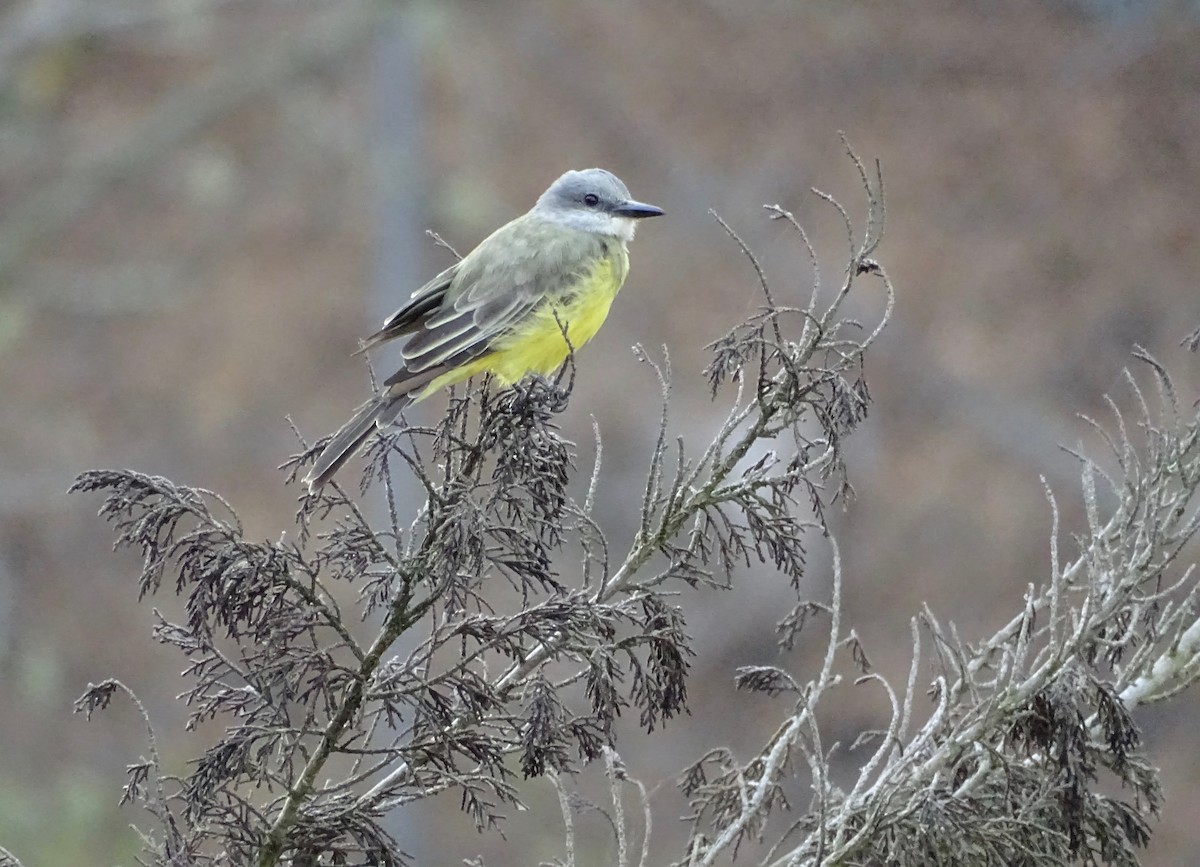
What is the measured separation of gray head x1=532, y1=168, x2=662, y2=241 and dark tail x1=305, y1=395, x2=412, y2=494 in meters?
1.39

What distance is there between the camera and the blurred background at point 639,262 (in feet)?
45.4

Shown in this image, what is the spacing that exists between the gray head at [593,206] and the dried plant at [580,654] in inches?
92.7

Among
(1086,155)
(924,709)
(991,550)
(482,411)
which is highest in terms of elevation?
(1086,155)

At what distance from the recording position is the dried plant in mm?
3031

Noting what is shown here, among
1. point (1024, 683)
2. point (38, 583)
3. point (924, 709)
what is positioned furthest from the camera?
point (38, 583)

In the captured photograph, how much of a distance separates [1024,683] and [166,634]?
5.96 ft

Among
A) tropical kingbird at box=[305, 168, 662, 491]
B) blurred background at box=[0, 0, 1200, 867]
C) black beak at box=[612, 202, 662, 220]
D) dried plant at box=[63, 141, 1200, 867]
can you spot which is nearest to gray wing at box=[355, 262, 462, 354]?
tropical kingbird at box=[305, 168, 662, 491]

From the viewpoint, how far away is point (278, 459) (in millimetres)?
15258

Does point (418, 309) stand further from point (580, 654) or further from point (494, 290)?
point (580, 654)

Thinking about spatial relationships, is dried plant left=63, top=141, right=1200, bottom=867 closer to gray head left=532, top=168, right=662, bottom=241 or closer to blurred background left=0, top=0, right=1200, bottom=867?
gray head left=532, top=168, right=662, bottom=241

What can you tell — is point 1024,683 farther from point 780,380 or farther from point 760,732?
point 760,732

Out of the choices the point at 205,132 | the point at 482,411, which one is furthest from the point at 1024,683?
the point at 205,132

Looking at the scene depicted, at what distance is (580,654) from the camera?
126 inches

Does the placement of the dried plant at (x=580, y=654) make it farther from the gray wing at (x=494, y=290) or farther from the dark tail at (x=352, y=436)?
the gray wing at (x=494, y=290)
